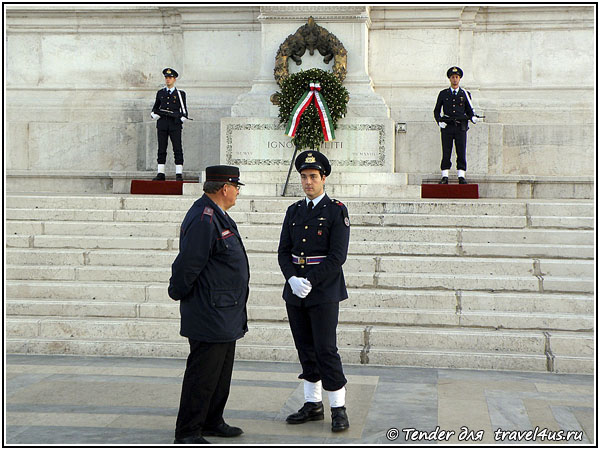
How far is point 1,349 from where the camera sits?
748cm

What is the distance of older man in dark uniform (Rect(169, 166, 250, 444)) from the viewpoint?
17.9 feet

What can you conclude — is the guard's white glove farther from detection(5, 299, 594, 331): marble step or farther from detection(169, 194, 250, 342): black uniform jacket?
detection(5, 299, 594, 331): marble step

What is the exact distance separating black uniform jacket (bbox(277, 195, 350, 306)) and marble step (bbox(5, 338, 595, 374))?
7.37ft

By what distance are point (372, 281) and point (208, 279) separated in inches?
163

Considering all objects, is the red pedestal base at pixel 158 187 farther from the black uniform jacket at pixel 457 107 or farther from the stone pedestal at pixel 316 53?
the black uniform jacket at pixel 457 107

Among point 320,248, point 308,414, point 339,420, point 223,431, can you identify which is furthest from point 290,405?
point 320,248

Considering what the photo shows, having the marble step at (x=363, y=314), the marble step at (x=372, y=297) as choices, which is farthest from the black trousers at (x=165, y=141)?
the marble step at (x=363, y=314)

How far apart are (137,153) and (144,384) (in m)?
10.8

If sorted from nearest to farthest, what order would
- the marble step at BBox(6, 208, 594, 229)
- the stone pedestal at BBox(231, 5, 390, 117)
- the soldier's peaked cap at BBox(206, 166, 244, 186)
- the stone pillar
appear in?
the soldier's peaked cap at BBox(206, 166, 244, 186) < the marble step at BBox(6, 208, 594, 229) < the stone pillar < the stone pedestal at BBox(231, 5, 390, 117)

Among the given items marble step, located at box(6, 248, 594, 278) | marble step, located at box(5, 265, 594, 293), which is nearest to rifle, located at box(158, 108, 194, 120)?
marble step, located at box(6, 248, 594, 278)

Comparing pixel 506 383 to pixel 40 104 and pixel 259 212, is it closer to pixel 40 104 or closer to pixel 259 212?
pixel 259 212

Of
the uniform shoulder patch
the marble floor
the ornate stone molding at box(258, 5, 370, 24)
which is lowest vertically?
the marble floor

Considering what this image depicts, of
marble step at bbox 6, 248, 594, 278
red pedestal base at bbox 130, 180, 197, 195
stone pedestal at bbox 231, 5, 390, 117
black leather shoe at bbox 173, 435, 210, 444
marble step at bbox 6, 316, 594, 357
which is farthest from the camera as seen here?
stone pedestal at bbox 231, 5, 390, 117

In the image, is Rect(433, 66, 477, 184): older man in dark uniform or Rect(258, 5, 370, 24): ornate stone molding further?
Rect(258, 5, 370, 24): ornate stone molding
